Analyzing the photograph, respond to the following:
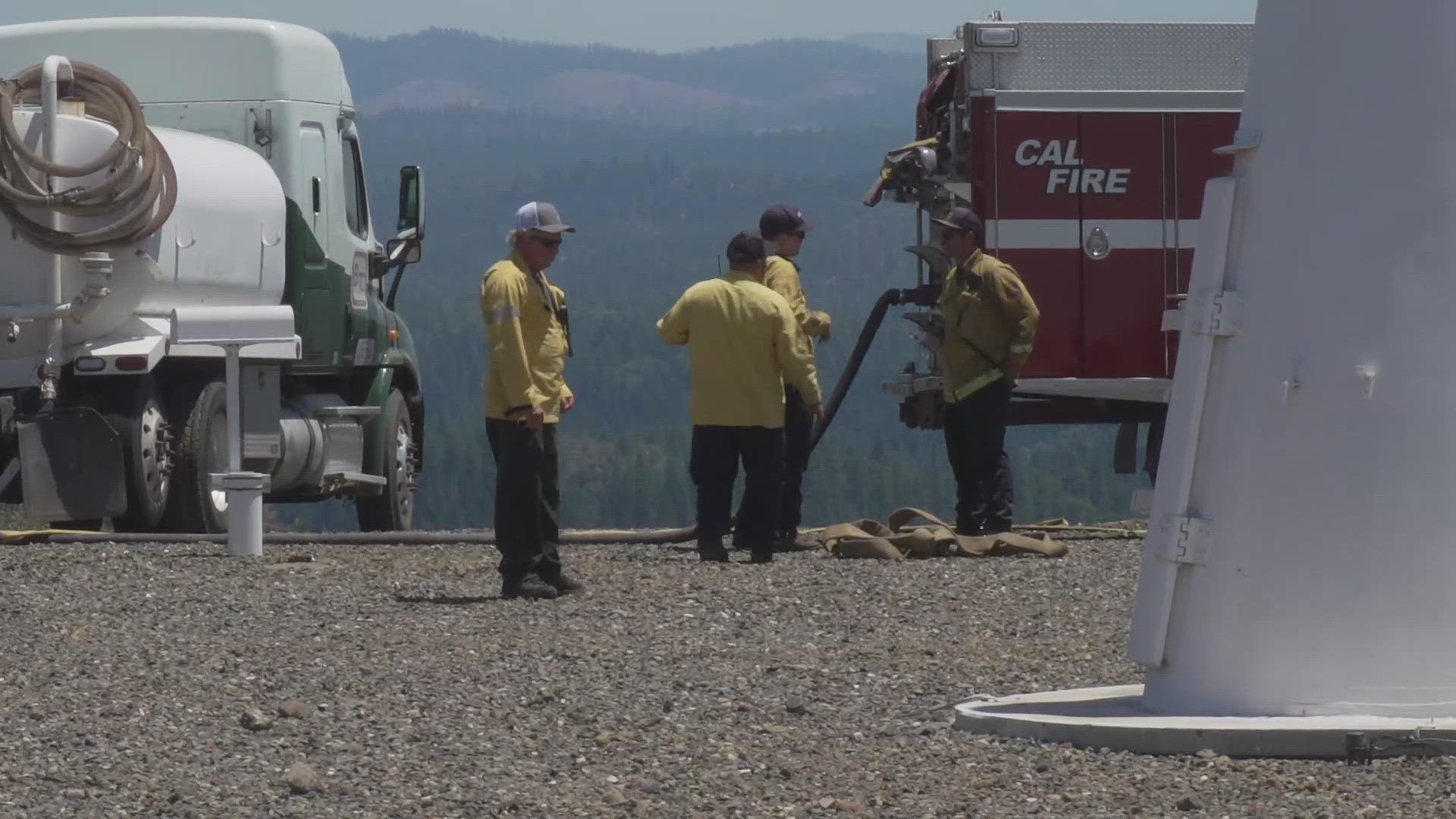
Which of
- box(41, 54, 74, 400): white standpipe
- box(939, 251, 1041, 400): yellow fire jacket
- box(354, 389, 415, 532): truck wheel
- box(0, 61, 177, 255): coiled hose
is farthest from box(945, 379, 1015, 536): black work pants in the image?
box(354, 389, 415, 532): truck wheel

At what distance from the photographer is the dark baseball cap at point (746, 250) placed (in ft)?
42.9

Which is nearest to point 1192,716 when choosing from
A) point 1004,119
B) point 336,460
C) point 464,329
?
point 1004,119

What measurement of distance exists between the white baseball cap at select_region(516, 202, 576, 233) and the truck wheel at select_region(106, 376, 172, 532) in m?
4.69

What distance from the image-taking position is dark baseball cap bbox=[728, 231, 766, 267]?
42.9 feet

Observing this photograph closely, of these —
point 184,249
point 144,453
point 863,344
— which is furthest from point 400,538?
point 863,344

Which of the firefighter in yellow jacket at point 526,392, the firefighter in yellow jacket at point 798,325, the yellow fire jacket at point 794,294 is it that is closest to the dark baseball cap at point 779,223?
the firefighter in yellow jacket at point 798,325

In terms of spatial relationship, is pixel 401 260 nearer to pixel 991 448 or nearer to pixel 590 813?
pixel 991 448

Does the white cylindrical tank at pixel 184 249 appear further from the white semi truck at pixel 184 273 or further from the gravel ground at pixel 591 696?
the gravel ground at pixel 591 696

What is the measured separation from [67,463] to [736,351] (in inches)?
166

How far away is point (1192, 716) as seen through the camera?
7.07m

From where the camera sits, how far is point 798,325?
13.7 metres

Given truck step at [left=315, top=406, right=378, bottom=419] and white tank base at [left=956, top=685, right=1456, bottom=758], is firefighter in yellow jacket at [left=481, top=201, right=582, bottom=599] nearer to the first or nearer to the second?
white tank base at [left=956, top=685, right=1456, bottom=758]

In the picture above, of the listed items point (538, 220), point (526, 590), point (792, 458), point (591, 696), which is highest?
point (538, 220)

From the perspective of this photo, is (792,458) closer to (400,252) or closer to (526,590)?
(526,590)
